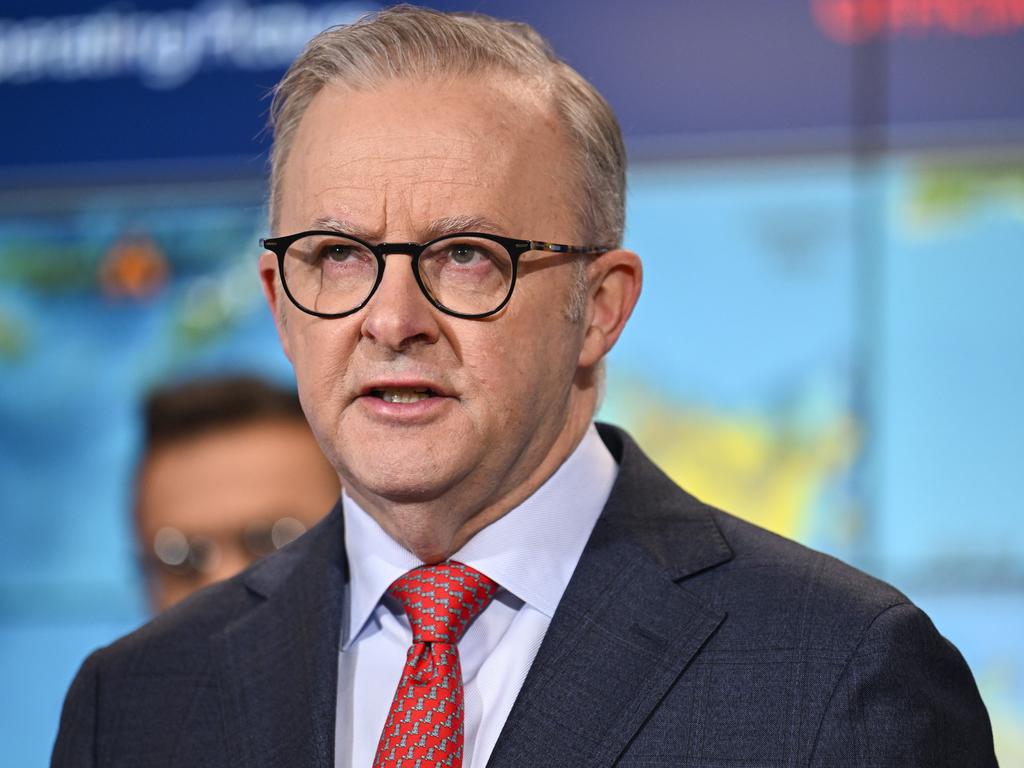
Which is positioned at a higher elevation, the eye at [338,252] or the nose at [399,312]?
the eye at [338,252]

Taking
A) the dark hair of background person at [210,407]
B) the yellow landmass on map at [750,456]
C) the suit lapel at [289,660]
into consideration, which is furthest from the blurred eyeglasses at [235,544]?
the suit lapel at [289,660]

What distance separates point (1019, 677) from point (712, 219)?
1.12 meters

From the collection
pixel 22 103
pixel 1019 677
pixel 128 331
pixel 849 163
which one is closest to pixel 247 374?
pixel 128 331

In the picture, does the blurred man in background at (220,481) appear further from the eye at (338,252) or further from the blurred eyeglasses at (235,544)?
the eye at (338,252)

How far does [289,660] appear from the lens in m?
1.66

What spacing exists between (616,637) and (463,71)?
63 centimetres

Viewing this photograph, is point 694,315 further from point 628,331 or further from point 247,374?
point 247,374

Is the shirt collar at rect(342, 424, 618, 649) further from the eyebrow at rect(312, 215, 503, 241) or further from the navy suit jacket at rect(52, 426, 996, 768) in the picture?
the eyebrow at rect(312, 215, 503, 241)

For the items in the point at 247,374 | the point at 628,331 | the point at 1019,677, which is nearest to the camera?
the point at 1019,677

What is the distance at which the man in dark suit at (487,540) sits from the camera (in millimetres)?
1468

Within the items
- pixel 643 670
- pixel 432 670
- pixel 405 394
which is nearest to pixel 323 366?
pixel 405 394

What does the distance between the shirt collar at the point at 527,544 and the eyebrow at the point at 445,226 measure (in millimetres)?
299

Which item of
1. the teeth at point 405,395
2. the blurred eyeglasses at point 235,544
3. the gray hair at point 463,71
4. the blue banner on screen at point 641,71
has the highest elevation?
the blue banner on screen at point 641,71

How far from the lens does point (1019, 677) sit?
9.54 ft
